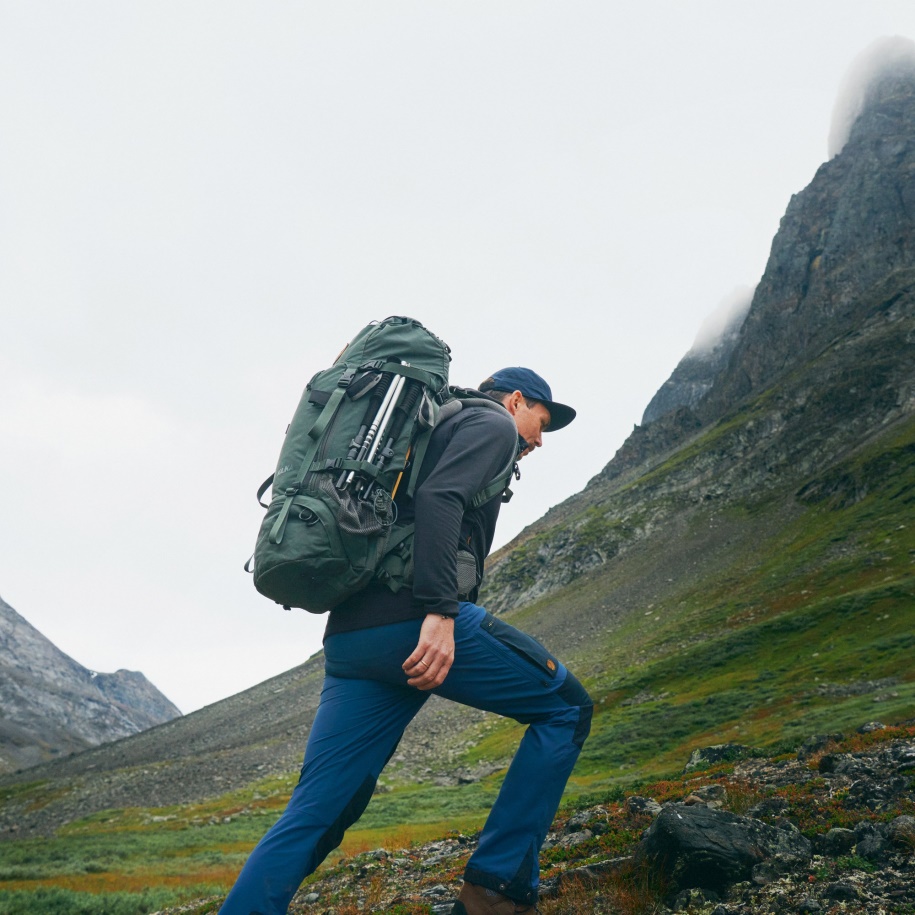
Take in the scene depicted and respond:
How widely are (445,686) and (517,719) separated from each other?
466mm

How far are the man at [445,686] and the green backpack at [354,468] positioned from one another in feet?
0.57

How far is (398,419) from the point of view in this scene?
4.45 metres

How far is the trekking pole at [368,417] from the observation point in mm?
4145

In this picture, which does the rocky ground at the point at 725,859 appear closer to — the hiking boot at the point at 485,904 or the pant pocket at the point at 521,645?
the hiking boot at the point at 485,904

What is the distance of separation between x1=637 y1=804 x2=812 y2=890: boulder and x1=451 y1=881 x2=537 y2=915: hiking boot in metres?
1.65

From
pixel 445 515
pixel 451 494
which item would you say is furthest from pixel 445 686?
pixel 451 494

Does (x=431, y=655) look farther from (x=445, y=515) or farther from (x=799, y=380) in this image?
(x=799, y=380)

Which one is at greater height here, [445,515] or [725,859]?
[445,515]

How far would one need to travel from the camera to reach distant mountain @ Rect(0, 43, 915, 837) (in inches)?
1446

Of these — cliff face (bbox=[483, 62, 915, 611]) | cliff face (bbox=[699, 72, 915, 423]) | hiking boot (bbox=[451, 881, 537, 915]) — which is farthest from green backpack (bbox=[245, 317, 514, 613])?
cliff face (bbox=[699, 72, 915, 423])

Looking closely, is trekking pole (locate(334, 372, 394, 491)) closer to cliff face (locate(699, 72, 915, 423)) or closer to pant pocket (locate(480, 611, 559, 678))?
pant pocket (locate(480, 611, 559, 678))

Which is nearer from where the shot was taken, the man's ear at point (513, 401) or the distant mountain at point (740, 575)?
the man's ear at point (513, 401)

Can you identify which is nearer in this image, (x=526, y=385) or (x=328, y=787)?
(x=328, y=787)

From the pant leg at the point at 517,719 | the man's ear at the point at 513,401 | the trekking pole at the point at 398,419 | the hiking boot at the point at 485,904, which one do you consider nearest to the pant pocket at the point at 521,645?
the pant leg at the point at 517,719
